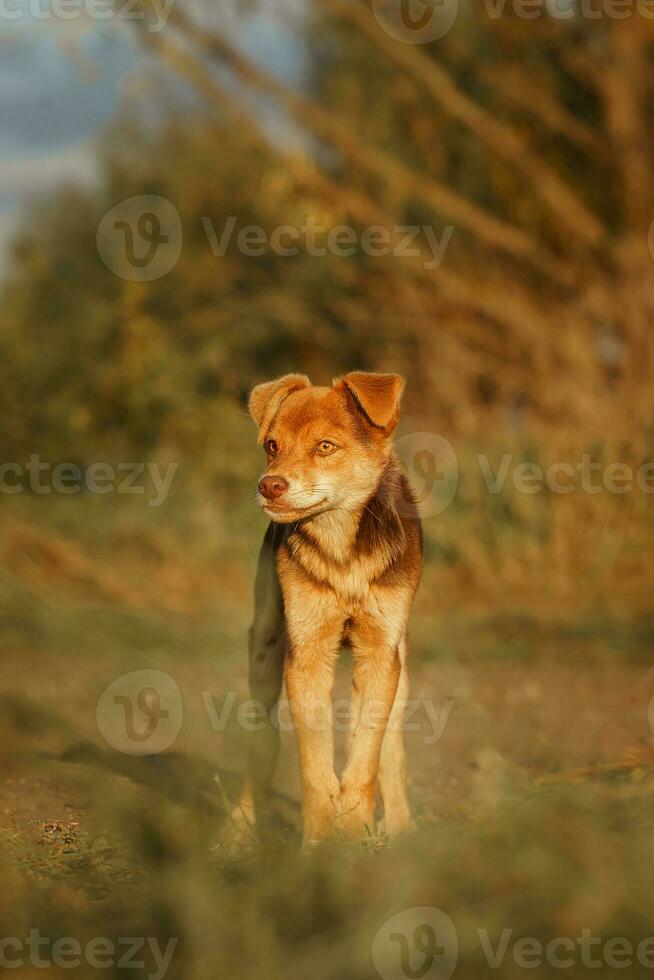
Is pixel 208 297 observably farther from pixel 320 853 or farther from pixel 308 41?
pixel 320 853

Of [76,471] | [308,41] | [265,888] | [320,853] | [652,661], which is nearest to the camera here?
[265,888]

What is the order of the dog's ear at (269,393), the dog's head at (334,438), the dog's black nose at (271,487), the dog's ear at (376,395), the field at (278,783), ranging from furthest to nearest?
the dog's ear at (269,393), the dog's ear at (376,395), the dog's head at (334,438), the dog's black nose at (271,487), the field at (278,783)

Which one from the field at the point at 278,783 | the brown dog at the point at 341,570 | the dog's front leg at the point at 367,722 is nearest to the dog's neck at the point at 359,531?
the brown dog at the point at 341,570

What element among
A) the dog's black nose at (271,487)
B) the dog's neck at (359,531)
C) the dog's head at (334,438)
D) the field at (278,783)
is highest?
the dog's head at (334,438)

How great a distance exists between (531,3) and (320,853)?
11441mm

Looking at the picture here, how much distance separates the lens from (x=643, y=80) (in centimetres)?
1340

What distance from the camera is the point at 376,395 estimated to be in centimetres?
500

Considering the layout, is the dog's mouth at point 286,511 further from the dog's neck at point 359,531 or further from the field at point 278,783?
the field at point 278,783

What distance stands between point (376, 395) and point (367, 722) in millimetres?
1264

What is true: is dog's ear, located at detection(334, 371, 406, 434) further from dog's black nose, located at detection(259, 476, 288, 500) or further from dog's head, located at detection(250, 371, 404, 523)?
dog's black nose, located at detection(259, 476, 288, 500)

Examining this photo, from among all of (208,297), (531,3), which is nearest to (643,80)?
(531,3)

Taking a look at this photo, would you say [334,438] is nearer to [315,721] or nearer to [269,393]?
[269,393]

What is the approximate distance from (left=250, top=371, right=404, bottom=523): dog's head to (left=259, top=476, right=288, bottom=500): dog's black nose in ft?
0.23

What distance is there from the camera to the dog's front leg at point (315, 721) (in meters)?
4.70
